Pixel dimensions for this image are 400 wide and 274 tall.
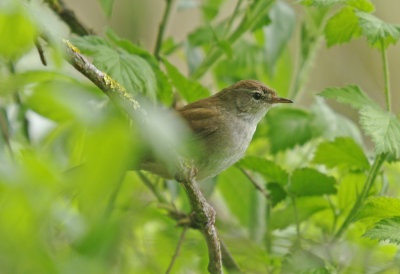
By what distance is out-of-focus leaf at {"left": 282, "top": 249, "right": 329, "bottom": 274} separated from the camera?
1604mm

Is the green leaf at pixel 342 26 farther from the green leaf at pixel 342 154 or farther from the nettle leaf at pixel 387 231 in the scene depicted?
the nettle leaf at pixel 387 231

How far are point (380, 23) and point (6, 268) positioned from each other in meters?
1.46

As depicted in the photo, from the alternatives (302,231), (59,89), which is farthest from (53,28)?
(302,231)

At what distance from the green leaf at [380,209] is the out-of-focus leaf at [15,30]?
1280 mm

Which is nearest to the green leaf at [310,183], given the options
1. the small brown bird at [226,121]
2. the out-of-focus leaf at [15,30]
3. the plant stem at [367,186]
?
the plant stem at [367,186]

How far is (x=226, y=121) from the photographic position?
7.97ft

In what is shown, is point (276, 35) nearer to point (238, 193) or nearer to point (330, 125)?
point (330, 125)

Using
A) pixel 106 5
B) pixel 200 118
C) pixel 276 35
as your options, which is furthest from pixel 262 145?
pixel 106 5

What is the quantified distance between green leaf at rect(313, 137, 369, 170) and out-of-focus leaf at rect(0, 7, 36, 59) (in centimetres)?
150

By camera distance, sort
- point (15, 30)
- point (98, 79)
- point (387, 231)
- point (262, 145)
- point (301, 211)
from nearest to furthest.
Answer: point (15, 30)
point (98, 79)
point (387, 231)
point (301, 211)
point (262, 145)

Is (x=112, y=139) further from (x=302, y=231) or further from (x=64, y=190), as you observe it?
(x=302, y=231)

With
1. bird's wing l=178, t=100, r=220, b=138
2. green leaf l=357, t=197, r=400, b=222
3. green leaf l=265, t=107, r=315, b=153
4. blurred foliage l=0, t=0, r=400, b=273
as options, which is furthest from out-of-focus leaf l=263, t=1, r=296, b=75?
green leaf l=357, t=197, r=400, b=222

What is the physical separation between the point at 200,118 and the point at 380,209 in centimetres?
94

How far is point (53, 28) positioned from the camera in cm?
57
